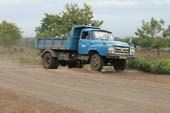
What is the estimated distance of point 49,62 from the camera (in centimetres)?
2675

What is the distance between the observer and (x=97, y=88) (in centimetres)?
1488

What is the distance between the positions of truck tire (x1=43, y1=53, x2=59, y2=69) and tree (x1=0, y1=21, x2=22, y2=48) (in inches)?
1265

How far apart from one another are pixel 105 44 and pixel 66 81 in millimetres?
6155

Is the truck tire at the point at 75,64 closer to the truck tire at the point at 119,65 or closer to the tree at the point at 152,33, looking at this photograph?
the truck tire at the point at 119,65

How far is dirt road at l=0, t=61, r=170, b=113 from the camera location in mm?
10781

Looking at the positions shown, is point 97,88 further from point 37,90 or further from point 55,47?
point 55,47

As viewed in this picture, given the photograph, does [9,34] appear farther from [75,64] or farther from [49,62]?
[75,64]

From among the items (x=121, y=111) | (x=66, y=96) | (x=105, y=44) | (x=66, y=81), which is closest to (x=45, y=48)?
(x=105, y=44)

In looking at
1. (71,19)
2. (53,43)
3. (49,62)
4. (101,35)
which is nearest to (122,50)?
(101,35)

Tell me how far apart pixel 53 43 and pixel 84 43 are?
117 inches

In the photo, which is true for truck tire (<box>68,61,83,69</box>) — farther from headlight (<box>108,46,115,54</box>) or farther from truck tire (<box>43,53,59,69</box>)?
headlight (<box>108,46,115,54</box>)

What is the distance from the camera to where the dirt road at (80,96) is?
1078 cm

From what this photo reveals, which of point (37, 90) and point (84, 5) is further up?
point (84, 5)

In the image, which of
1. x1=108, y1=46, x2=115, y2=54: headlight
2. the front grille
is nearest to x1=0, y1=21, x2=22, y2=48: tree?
the front grille
